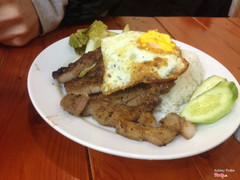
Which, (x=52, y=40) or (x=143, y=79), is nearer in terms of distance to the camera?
(x=143, y=79)

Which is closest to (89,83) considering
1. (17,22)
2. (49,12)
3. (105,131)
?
(105,131)

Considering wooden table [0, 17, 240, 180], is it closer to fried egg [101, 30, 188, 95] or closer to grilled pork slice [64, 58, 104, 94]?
grilled pork slice [64, 58, 104, 94]

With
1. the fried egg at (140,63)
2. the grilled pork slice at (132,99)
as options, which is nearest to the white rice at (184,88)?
the grilled pork slice at (132,99)

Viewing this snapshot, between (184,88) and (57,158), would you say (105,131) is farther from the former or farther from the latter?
(184,88)

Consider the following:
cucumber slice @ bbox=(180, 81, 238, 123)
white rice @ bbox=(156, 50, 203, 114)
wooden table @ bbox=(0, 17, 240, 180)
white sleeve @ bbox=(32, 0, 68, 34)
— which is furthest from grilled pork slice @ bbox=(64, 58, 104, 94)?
white sleeve @ bbox=(32, 0, 68, 34)

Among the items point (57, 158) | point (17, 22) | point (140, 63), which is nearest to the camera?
point (57, 158)

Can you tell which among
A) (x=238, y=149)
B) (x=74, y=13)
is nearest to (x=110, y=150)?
(x=238, y=149)

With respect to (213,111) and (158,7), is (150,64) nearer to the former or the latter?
(213,111)
